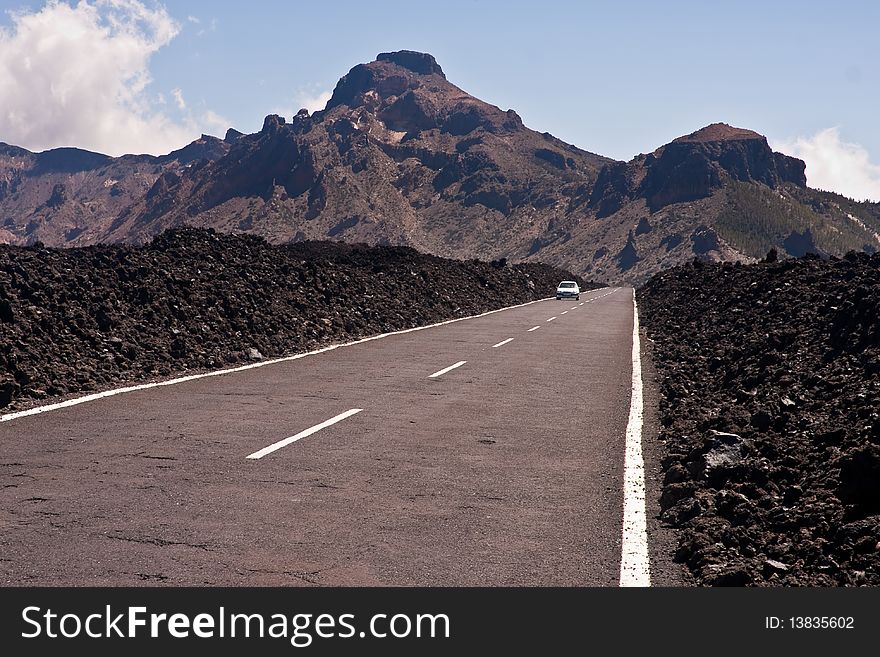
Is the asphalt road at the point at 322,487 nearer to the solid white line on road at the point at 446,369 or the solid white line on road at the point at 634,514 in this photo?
the solid white line on road at the point at 634,514

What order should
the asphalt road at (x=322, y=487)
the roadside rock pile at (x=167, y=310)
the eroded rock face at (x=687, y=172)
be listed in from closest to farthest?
1. the asphalt road at (x=322, y=487)
2. the roadside rock pile at (x=167, y=310)
3. the eroded rock face at (x=687, y=172)

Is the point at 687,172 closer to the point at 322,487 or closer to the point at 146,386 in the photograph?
the point at 146,386

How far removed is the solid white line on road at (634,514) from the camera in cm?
575

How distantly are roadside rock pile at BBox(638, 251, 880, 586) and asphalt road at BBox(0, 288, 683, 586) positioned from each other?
1.75 ft

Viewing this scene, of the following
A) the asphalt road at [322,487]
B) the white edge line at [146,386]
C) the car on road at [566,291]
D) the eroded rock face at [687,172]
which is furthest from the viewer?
the eroded rock face at [687,172]

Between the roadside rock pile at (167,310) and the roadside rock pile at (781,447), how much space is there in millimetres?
8538

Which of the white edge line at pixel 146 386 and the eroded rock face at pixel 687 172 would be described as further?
the eroded rock face at pixel 687 172

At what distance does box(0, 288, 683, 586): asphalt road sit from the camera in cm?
569

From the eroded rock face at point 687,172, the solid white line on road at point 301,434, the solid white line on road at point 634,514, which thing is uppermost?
the eroded rock face at point 687,172

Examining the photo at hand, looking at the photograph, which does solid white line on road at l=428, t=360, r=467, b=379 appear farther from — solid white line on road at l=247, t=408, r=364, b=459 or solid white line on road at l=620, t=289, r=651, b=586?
solid white line on road at l=620, t=289, r=651, b=586

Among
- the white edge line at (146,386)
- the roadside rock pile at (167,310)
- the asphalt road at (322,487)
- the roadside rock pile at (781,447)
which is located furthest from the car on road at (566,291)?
the asphalt road at (322,487)

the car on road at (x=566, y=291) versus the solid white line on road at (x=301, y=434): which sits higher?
the car on road at (x=566, y=291)
